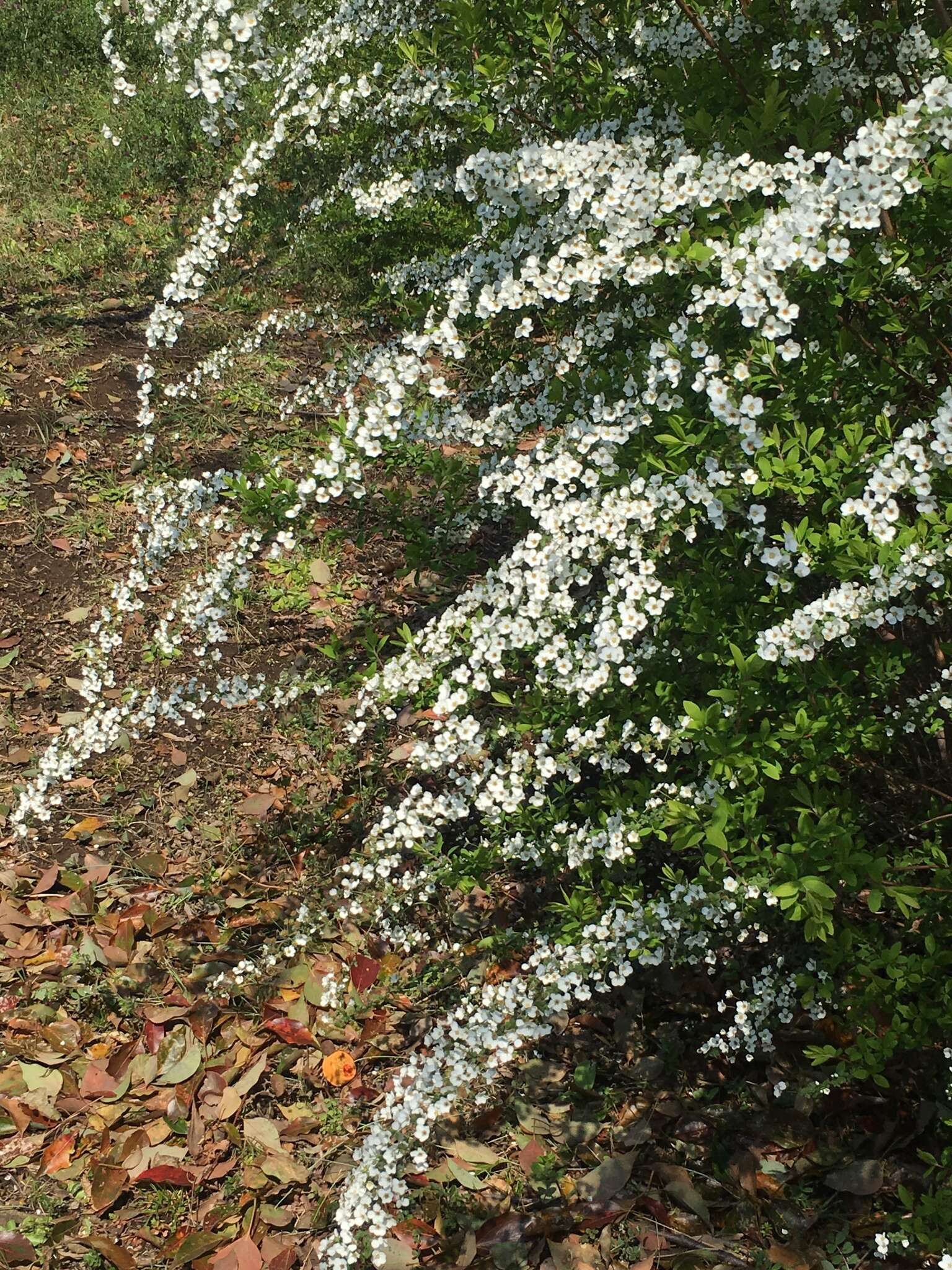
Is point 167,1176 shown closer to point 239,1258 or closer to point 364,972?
point 239,1258

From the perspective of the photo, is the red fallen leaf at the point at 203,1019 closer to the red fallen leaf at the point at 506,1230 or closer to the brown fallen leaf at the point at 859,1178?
the red fallen leaf at the point at 506,1230

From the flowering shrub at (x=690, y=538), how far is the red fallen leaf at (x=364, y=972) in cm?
15

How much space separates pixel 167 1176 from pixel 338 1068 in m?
0.58

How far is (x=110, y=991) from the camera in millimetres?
3578

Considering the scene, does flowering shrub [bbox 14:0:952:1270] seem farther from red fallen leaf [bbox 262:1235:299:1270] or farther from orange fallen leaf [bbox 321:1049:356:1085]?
red fallen leaf [bbox 262:1235:299:1270]

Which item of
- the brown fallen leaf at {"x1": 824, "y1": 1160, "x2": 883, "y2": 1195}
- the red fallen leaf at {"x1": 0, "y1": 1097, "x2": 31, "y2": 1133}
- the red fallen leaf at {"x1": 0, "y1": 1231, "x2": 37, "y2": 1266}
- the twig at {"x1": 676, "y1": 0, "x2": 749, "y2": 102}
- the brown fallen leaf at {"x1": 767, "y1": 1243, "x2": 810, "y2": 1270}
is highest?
the twig at {"x1": 676, "y1": 0, "x2": 749, "y2": 102}

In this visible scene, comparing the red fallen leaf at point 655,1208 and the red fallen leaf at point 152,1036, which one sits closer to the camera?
the red fallen leaf at point 655,1208

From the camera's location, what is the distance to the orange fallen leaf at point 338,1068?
3.34m

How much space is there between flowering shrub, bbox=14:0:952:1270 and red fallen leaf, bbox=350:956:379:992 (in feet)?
0.50

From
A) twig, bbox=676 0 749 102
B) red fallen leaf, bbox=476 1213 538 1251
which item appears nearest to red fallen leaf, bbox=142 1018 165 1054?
red fallen leaf, bbox=476 1213 538 1251

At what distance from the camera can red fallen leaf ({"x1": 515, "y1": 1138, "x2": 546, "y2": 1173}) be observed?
10.1 ft

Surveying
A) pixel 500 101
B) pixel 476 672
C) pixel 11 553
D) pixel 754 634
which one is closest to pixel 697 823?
pixel 754 634

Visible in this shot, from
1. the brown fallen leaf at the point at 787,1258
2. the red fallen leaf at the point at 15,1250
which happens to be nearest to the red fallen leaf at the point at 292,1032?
the red fallen leaf at the point at 15,1250

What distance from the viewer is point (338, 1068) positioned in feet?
11.0
